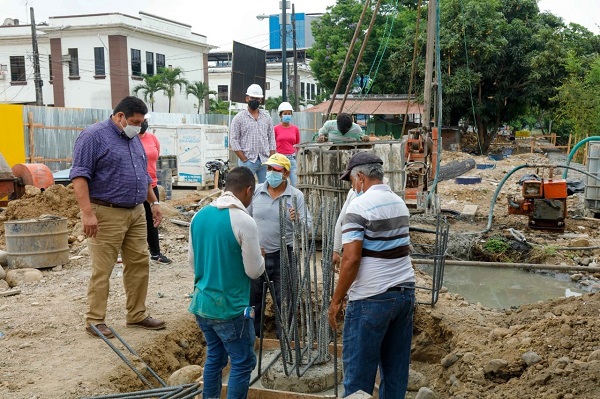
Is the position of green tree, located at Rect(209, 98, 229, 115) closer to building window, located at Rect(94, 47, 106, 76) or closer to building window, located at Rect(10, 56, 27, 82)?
building window, located at Rect(94, 47, 106, 76)

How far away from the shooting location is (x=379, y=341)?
3684 millimetres

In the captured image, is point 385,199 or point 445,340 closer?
point 385,199

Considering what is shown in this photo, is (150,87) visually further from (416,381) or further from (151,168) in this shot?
(416,381)

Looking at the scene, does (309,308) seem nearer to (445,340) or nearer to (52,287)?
(445,340)

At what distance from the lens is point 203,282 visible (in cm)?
365

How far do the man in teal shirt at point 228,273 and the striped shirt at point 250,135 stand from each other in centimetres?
393

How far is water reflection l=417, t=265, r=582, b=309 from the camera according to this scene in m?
8.34

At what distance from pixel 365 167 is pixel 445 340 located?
2868 mm

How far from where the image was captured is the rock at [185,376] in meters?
4.75

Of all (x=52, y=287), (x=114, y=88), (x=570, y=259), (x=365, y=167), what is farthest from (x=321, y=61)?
(x=365, y=167)

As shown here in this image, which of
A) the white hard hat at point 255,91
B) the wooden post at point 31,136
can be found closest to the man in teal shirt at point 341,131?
the white hard hat at point 255,91

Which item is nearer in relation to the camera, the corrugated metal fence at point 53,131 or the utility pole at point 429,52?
the utility pole at point 429,52

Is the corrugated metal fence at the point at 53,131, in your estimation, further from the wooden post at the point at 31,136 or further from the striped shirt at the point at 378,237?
the striped shirt at the point at 378,237

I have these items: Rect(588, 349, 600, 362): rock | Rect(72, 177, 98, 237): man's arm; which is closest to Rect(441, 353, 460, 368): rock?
Rect(588, 349, 600, 362): rock
